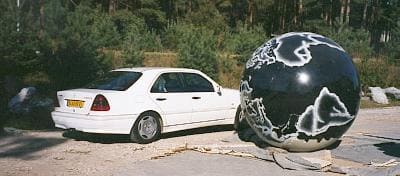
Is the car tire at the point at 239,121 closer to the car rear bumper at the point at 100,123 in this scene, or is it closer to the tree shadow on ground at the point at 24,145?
the car rear bumper at the point at 100,123

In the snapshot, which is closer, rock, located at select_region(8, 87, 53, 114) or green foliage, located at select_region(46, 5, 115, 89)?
rock, located at select_region(8, 87, 53, 114)

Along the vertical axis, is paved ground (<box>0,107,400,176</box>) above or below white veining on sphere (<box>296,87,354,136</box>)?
below

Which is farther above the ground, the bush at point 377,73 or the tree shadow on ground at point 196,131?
the tree shadow on ground at point 196,131

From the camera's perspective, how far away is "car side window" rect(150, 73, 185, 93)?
416 inches

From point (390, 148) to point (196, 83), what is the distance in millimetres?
3954

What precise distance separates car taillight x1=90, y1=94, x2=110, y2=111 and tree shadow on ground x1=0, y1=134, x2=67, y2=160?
1.09 m

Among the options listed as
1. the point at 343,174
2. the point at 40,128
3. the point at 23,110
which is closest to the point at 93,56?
the point at 23,110

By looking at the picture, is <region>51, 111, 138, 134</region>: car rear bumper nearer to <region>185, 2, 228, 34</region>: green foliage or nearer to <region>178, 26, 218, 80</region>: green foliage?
<region>178, 26, 218, 80</region>: green foliage

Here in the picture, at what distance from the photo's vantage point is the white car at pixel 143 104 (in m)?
9.75

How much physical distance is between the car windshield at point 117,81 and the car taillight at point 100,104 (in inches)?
19.9

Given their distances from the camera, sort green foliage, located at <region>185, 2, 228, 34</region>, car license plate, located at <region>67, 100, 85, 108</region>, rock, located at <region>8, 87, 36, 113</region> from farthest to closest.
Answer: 1. green foliage, located at <region>185, 2, 228, 34</region>
2. rock, located at <region>8, 87, 36, 113</region>
3. car license plate, located at <region>67, 100, 85, 108</region>

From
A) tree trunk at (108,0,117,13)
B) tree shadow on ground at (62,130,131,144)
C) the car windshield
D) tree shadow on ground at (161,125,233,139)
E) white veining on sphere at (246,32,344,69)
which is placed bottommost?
tree shadow on ground at (161,125,233,139)

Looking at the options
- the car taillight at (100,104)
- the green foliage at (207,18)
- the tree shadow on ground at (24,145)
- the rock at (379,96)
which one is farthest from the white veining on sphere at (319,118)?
the green foliage at (207,18)

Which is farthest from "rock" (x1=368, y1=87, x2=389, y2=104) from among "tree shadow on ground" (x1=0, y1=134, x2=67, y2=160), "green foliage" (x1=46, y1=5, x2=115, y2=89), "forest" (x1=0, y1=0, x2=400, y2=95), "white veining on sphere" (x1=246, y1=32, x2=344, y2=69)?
"tree shadow on ground" (x1=0, y1=134, x2=67, y2=160)
